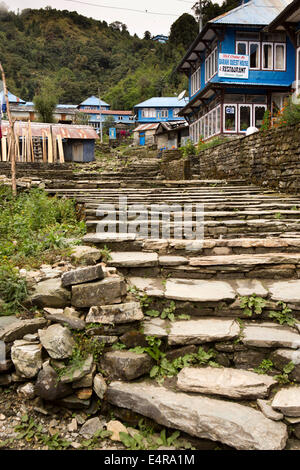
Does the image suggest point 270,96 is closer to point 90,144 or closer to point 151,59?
point 90,144

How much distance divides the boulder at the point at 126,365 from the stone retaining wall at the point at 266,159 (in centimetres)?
601

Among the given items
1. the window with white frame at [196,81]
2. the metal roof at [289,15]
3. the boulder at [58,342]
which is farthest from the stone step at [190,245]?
the window with white frame at [196,81]

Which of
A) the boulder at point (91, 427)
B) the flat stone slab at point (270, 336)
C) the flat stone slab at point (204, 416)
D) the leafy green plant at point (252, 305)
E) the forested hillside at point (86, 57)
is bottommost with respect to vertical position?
the boulder at point (91, 427)

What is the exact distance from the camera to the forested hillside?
210 ft

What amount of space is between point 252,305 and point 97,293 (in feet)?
5.21

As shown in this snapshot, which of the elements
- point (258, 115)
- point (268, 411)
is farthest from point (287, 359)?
point (258, 115)

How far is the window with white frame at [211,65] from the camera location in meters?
18.9

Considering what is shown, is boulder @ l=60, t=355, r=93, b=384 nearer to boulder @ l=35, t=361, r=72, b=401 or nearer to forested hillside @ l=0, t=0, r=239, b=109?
boulder @ l=35, t=361, r=72, b=401

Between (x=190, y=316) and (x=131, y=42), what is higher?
(x=131, y=42)

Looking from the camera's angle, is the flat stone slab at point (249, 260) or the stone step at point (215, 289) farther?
the flat stone slab at point (249, 260)

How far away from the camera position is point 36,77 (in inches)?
2844

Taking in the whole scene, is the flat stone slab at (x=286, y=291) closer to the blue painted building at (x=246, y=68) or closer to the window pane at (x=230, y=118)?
the blue painted building at (x=246, y=68)
